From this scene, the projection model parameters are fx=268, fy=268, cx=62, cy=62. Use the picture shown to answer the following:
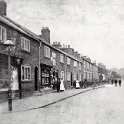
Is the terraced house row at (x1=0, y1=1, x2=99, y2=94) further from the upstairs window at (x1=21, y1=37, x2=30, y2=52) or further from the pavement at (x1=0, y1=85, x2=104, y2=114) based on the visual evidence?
the pavement at (x1=0, y1=85, x2=104, y2=114)

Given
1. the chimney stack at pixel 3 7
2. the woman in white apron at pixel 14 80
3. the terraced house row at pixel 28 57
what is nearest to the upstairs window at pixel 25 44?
the terraced house row at pixel 28 57

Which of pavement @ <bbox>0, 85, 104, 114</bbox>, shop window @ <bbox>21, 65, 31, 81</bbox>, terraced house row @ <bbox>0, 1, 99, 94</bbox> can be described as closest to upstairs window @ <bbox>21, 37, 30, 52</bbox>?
terraced house row @ <bbox>0, 1, 99, 94</bbox>

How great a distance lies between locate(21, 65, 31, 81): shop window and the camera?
21628mm

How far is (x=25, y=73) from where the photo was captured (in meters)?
22.3

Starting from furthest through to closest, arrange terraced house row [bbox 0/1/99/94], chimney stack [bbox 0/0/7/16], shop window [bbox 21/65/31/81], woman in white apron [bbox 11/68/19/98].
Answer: shop window [bbox 21/65/31/81] < chimney stack [bbox 0/0/7/16] < woman in white apron [bbox 11/68/19/98] < terraced house row [bbox 0/1/99/94]

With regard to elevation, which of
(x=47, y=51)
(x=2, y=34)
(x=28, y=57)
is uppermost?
(x=2, y=34)

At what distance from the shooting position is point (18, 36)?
67.4 ft

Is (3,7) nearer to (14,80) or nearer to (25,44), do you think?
(25,44)

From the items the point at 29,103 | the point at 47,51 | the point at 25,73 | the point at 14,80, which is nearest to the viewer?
the point at 29,103

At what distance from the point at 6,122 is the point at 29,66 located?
45.5 ft

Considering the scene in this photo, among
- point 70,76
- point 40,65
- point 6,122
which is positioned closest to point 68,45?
point 70,76

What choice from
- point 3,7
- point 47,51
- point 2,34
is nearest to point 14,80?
point 2,34

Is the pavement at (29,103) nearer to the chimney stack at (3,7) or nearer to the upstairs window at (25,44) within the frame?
the upstairs window at (25,44)

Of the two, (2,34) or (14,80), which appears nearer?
(2,34)
